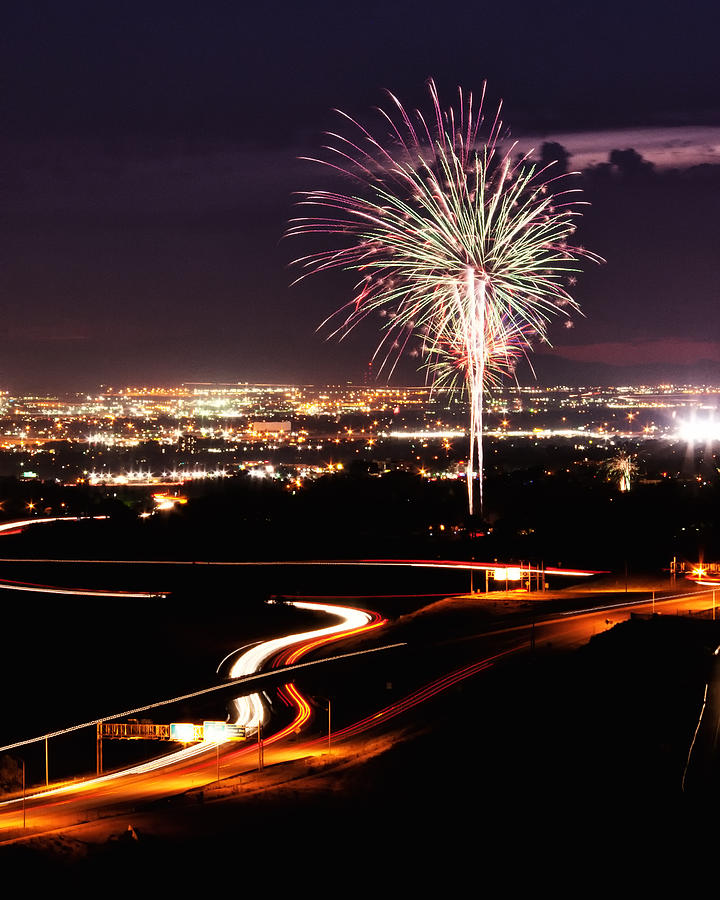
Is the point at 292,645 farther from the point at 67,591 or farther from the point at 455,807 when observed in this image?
the point at 455,807

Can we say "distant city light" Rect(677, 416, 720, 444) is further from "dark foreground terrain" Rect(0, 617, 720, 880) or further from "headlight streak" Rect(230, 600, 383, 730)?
"dark foreground terrain" Rect(0, 617, 720, 880)

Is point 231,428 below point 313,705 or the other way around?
the other way around

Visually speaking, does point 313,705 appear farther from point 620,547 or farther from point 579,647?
point 620,547

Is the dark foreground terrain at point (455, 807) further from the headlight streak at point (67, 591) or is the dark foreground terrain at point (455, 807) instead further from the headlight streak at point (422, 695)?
the headlight streak at point (67, 591)

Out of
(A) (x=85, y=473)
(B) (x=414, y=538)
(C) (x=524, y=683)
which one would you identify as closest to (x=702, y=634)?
(C) (x=524, y=683)


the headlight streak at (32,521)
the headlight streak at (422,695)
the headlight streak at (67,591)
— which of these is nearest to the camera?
the headlight streak at (422,695)

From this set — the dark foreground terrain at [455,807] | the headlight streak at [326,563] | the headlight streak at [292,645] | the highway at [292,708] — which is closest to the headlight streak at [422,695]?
the highway at [292,708]

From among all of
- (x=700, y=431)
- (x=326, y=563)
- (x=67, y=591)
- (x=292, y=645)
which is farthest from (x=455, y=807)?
(x=700, y=431)

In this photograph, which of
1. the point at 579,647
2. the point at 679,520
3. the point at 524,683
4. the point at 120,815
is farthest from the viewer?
the point at 679,520
